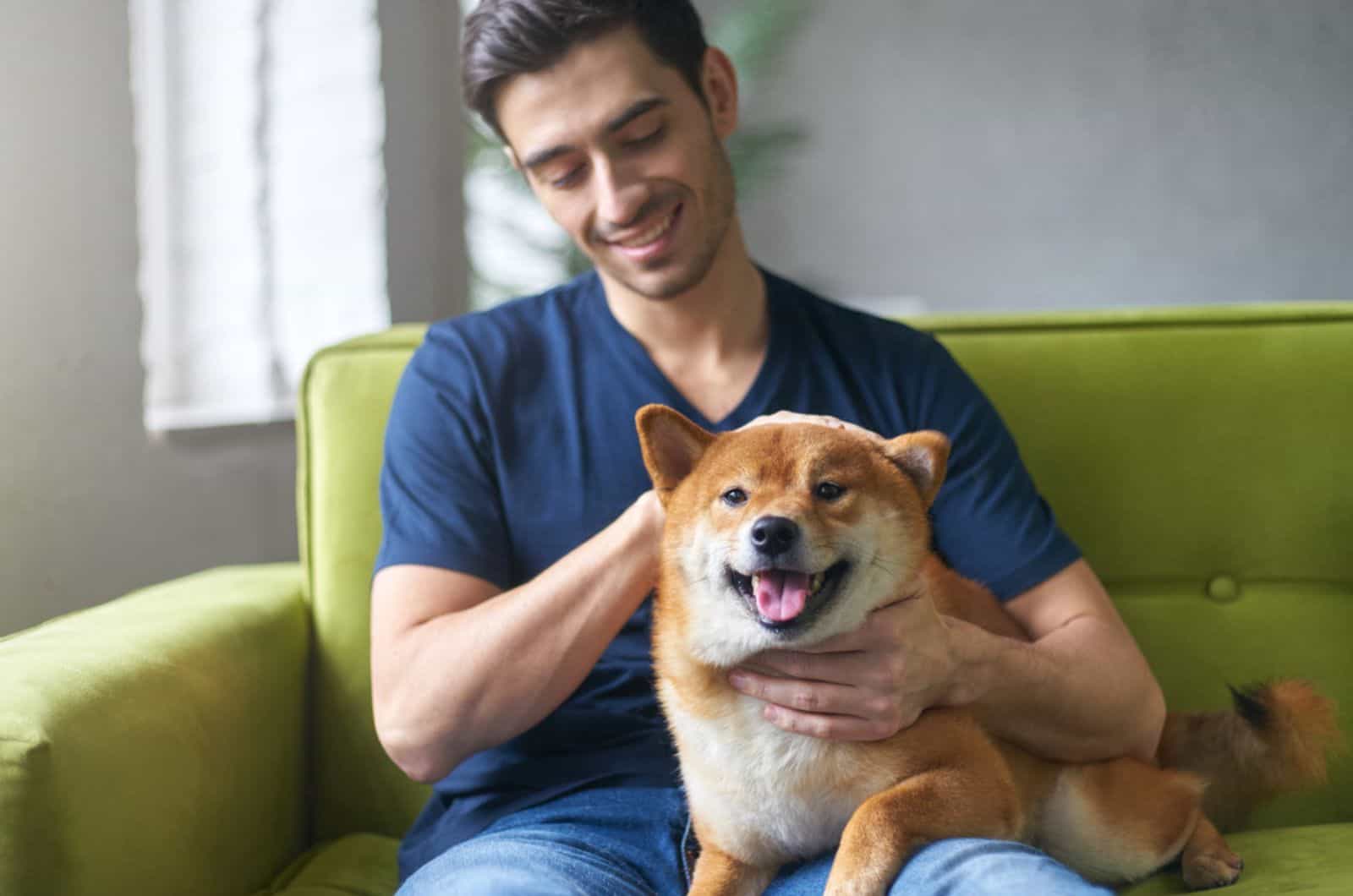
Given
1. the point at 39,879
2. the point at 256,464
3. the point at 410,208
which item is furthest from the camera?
the point at 410,208

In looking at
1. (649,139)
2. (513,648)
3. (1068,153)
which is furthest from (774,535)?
(1068,153)

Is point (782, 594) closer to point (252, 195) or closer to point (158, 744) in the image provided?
point (158, 744)

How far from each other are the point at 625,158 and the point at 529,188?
1.75 meters

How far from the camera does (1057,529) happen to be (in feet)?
4.68

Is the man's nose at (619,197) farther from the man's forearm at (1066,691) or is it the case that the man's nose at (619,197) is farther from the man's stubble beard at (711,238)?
the man's forearm at (1066,691)

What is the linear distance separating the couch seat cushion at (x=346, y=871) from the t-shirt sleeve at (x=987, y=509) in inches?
32.5

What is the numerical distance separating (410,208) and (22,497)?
1452 millimetres

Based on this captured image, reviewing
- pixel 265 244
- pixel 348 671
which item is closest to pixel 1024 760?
pixel 348 671

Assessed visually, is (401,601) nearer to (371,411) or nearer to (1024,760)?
(371,411)

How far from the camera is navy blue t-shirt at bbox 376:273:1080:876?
1380 mm

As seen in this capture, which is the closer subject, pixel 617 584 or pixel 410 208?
pixel 617 584

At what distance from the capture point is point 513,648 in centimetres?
125

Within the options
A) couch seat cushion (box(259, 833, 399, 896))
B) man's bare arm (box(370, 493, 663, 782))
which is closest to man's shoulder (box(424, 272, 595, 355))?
man's bare arm (box(370, 493, 663, 782))

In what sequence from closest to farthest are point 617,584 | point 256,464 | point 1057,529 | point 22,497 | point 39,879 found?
point 39,879 < point 617,584 < point 1057,529 < point 22,497 < point 256,464
